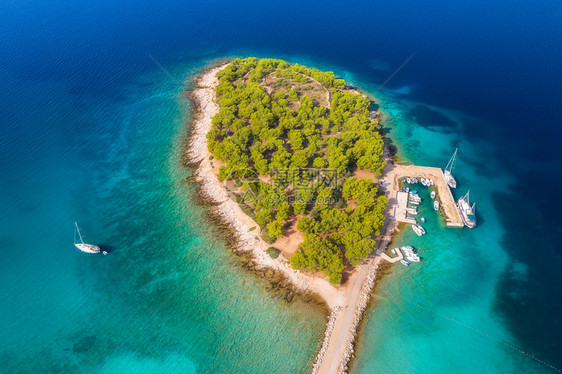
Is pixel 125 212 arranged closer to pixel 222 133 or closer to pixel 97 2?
pixel 222 133

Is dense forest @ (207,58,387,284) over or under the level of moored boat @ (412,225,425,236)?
over

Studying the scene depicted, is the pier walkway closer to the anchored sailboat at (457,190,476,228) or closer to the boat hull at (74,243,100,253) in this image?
the anchored sailboat at (457,190,476,228)

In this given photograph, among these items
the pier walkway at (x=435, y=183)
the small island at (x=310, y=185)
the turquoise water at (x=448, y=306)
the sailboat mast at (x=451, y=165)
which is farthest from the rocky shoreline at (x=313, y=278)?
the sailboat mast at (x=451, y=165)

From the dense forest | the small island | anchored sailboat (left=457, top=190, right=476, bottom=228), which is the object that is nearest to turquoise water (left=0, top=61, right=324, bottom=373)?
the small island

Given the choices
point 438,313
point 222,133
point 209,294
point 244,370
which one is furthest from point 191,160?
point 438,313

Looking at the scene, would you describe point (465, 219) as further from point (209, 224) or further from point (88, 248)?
point (88, 248)
